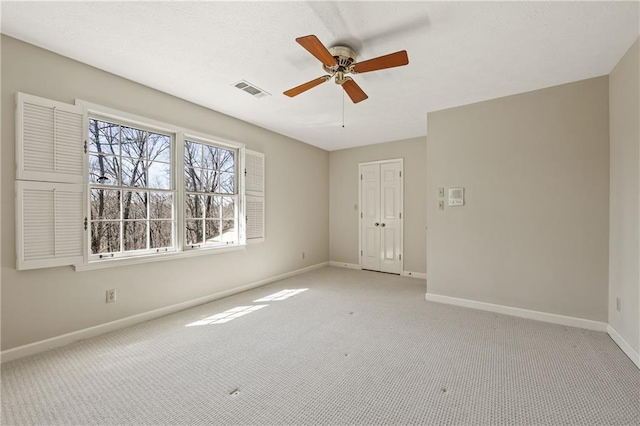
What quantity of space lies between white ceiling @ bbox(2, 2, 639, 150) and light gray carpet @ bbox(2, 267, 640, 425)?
2583 millimetres

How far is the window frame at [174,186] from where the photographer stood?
265cm

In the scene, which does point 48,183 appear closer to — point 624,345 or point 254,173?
point 254,173

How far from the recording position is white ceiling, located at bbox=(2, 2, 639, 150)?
192 cm

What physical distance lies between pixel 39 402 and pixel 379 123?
4552 millimetres

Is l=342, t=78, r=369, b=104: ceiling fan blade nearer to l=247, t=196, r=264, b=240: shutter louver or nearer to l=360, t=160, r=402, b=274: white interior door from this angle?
l=247, t=196, r=264, b=240: shutter louver

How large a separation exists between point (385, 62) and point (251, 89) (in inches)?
65.9

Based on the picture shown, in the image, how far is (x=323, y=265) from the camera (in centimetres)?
606

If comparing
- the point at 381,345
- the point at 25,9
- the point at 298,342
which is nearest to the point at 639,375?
the point at 381,345

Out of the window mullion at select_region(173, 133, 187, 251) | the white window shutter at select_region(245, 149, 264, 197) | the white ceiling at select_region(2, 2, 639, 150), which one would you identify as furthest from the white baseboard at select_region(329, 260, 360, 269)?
the white ceiling at select_region(2, 2, 639, 150)

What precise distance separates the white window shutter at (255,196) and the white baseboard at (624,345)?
4178 millimetres

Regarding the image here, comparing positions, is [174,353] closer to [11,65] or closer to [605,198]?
[11,65]

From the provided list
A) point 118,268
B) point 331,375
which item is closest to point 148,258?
point 118,268

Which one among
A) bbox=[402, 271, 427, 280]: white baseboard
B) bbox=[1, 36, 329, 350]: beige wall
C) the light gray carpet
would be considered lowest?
the light gray carpet

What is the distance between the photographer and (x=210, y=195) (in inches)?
150
